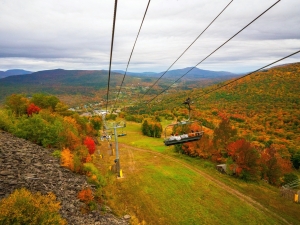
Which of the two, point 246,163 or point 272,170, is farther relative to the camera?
point 272,170

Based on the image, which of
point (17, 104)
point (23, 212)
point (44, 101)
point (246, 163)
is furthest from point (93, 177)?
point (44, 101)

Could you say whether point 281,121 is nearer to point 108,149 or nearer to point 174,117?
point 174,117

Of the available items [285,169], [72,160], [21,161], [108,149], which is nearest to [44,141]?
[72,160]

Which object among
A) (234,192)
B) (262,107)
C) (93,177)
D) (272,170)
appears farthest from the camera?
(262,107)

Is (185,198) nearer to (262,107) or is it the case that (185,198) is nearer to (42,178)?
(42,178)

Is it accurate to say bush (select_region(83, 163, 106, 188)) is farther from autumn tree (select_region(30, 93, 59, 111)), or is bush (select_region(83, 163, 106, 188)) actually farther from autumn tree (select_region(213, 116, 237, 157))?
autumn tree (select_region(213, 116, 237, 157))

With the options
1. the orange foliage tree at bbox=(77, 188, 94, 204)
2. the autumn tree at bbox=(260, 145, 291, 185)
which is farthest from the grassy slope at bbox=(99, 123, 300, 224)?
the autumn tree at bbox=(260, 145, 291, 185)

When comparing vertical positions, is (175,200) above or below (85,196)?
below

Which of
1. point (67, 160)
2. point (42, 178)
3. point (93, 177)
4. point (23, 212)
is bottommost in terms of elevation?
point (93, 177)
